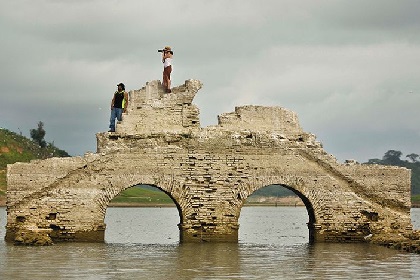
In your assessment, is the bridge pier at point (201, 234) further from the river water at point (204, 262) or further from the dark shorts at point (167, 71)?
the dark shorts at point (167, 71)

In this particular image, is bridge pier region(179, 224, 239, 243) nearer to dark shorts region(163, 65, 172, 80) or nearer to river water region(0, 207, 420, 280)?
river water region(0, 207, 420, 280)

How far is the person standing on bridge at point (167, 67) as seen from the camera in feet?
80.3

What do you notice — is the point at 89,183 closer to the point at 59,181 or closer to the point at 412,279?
the point at 59,181

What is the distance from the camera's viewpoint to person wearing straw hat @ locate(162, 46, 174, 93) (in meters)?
24.5

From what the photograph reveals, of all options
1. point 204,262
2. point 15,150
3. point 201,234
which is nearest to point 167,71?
point 201,234

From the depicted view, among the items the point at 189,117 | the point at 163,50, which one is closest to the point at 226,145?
the point at 189,117

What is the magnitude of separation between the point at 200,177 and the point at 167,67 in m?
3.45

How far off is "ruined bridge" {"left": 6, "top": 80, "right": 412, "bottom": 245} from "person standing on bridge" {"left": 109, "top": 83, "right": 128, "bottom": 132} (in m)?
0.22

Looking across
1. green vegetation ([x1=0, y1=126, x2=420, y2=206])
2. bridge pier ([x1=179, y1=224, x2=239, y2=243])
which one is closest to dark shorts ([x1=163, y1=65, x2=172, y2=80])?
bridge pier ([x1=179, y1=224, x2=239, y2=243])

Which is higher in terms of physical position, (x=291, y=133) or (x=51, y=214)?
(x=291, y=133)

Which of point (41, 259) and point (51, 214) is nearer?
point (41, 259)

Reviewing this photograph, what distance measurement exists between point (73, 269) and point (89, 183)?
5824mm

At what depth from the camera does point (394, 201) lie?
2434cm

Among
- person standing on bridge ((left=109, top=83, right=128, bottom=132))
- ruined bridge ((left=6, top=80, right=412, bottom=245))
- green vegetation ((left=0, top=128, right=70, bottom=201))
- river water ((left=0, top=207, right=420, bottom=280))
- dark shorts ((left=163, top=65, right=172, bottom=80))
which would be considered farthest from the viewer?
green vegetation ((left=0, top=128, right=70, bottom=201))
